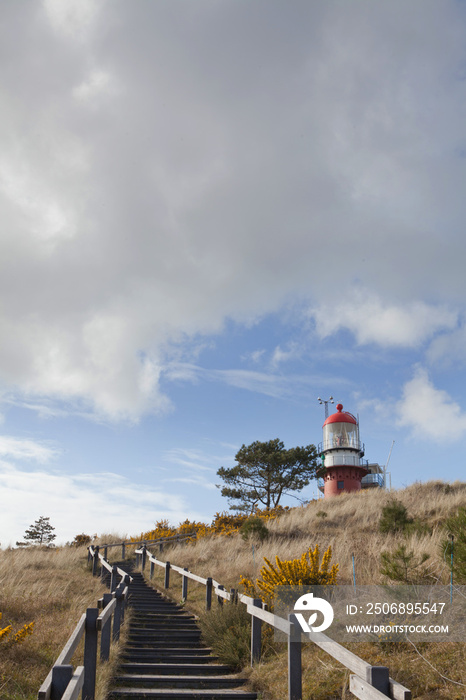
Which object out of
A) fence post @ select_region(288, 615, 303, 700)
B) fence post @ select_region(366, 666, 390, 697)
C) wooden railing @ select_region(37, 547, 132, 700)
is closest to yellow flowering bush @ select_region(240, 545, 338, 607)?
wooden railing @ select_region(37, 547, 132, 700)

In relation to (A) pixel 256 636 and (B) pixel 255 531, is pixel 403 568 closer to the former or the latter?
(A) pixel 256 636

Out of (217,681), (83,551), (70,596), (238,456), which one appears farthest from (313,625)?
(238,456)

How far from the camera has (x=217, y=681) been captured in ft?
24.1

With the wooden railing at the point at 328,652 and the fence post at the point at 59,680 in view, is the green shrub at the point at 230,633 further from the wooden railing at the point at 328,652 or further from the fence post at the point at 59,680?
the fence post at the point at 59,680

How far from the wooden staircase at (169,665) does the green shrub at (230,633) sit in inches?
6.8

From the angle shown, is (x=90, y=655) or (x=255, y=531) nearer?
(x=90, y=655)

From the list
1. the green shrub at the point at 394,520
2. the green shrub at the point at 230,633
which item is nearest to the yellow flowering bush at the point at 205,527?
the green shrub at the point at 394,520

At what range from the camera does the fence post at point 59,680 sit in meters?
4.05

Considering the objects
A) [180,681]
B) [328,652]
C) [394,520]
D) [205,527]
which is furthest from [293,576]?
[205,527]

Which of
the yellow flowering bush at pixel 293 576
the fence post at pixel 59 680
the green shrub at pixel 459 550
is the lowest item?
the fence post at pixel 59 680

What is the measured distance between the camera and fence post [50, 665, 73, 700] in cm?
405

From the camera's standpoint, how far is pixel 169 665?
8039 millimetres

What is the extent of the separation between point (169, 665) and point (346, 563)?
5.58 m

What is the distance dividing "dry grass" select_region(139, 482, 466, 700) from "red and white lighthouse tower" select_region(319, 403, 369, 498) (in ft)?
17.3
